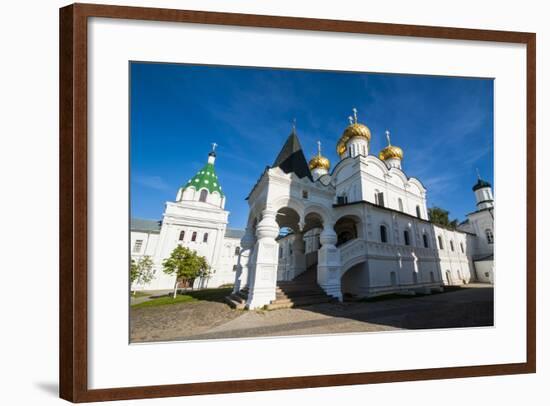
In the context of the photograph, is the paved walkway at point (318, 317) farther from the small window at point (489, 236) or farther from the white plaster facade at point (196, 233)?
the small window at point (489, 236)

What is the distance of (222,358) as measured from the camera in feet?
13.3

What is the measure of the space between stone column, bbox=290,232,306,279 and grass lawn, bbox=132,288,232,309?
1.79m

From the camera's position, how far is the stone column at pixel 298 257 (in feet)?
21.4

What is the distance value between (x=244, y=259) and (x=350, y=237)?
3575 millimetres

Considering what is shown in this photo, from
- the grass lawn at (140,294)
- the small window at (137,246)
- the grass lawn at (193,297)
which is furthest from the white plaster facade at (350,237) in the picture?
the small window at (137,246)

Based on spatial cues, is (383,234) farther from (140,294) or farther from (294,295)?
(140,294)

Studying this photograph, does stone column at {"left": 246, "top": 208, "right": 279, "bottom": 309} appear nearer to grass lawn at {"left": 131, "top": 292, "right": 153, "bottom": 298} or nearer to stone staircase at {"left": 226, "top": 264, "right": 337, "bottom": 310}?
stone staircase at {"left": 226, "top": 264, "right": 337, "bottom": 310}

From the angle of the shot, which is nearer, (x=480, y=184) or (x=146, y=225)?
(x=146, y=225)

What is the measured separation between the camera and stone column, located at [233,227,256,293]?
5211mm

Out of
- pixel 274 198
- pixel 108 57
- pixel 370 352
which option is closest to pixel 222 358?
pixel 370 352

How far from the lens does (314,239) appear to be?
8.13 metres

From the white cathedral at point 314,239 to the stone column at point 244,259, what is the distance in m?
0.02

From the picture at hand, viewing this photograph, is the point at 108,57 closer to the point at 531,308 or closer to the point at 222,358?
the point at 222,358

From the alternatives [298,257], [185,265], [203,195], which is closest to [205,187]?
[203,195]
